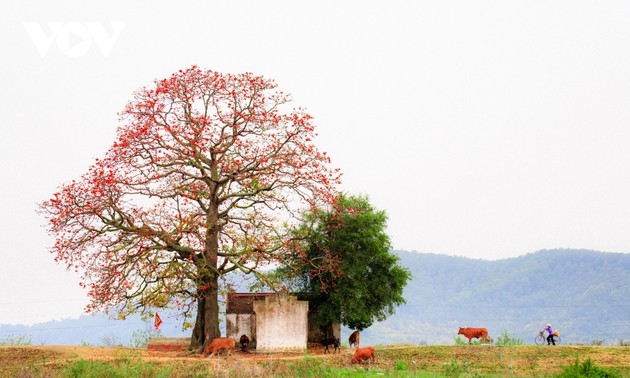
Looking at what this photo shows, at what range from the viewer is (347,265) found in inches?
1639

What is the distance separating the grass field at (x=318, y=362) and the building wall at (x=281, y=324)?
39.6 inches

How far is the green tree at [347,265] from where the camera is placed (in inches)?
1642

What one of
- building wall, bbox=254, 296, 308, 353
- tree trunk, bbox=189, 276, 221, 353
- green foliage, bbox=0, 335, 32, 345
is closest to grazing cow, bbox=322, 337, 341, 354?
building wall, bbox=254, 296, 308, 353

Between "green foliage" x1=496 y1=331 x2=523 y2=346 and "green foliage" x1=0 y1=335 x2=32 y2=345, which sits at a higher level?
"green foliage" x1=0 y1=335 x2=32 y2=345

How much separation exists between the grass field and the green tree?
8.12 ft

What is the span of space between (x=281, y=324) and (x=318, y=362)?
29.6ft

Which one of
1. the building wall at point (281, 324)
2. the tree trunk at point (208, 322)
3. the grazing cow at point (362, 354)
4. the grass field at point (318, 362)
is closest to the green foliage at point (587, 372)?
the grass field at point (318, 362)

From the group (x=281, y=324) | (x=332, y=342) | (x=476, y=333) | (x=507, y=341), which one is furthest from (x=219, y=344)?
(x=507, y=341)

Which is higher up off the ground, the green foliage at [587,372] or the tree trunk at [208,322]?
the tree trunk at [208,322]

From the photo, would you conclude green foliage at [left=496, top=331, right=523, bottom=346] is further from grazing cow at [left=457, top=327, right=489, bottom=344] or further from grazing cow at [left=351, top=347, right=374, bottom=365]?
grazing cow at [left=351, top=347, right=374, bottom=365]

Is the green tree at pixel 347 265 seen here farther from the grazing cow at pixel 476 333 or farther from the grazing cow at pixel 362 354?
the grazing cow at pixel 362 354

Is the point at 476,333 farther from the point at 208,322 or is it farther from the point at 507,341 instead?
the point at 208,322

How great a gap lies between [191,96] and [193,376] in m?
15.3

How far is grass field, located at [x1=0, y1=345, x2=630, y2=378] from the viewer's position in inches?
1072
